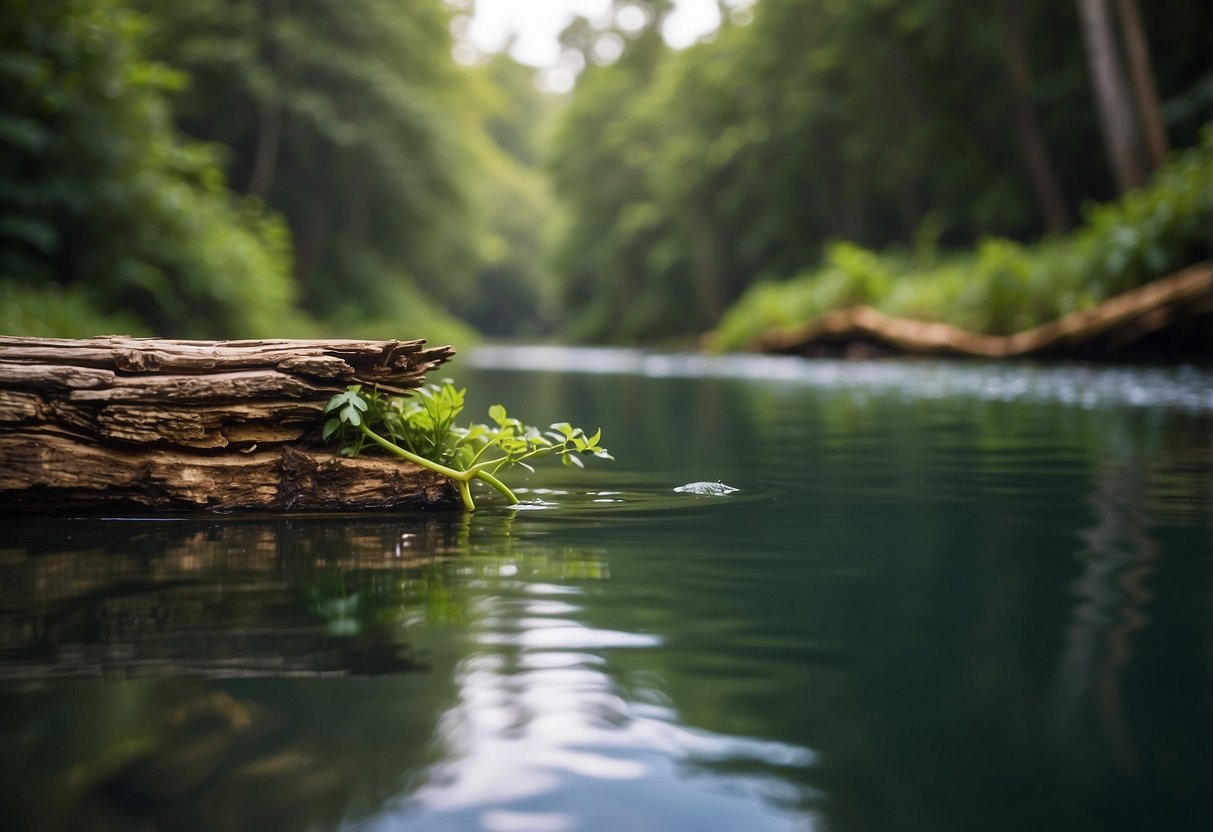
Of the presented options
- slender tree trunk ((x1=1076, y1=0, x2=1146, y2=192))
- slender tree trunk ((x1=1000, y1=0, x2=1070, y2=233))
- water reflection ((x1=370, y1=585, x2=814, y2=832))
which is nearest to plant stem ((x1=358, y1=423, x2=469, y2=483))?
water reflection ((x1=370, y1=585, x2=814, y2=832))

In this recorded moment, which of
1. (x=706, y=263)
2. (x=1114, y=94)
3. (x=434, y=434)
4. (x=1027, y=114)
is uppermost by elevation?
(x=706, y=263)

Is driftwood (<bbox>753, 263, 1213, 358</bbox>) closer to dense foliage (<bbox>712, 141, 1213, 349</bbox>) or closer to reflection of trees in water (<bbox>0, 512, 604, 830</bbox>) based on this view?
dense foliage (<bbox>712, 141, 1213, 349</bbox>)

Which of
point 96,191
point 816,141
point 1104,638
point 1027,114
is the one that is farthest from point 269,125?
point 1104,638

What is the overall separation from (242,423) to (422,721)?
2.11 m

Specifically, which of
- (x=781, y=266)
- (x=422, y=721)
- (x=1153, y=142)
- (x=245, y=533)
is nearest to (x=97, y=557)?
(x=245, y=533)

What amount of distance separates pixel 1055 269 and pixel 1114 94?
392 cm

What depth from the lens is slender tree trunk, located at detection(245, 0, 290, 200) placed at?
1032 inches

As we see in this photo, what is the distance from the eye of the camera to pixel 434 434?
3492 mm

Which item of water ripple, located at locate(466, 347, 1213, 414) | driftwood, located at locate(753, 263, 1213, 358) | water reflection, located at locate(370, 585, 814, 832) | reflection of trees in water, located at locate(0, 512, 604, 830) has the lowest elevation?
water reflection, located at locate(370, 585, 814, 832)

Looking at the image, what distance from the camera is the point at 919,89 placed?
25.9m

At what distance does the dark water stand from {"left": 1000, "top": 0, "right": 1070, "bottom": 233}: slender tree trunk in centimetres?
1853

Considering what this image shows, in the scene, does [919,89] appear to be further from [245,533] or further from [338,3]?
[245,533]

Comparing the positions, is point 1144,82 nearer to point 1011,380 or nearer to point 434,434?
point 1011,380

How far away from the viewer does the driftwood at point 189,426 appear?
10.3ft
